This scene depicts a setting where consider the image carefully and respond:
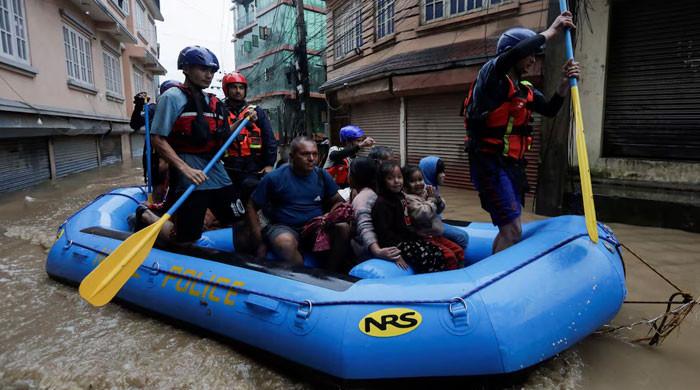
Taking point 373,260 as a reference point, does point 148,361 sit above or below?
below

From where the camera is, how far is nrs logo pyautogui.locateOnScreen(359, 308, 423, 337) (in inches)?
81.7

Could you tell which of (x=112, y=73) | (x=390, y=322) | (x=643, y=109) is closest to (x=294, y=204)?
(x=390, y=322)

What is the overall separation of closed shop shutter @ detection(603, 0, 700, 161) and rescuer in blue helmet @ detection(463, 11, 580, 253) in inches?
133

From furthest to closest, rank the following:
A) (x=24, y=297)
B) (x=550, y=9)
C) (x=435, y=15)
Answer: (x=435, y=15) < (x=550, y=9) < (x=24, y=297)

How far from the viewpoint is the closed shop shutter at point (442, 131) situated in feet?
26.6

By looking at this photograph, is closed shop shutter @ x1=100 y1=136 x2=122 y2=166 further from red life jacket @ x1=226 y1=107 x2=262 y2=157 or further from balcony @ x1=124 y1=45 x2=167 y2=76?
red life jacket @ x1=226 y1=107 x2=262 y2=157

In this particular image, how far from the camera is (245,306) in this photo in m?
2.49

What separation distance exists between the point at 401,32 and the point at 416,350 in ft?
27.8

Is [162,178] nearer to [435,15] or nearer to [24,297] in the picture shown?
[24,297]

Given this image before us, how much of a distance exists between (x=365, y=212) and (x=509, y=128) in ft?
3.45

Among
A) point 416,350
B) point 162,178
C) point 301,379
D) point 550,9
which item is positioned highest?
point 550,9

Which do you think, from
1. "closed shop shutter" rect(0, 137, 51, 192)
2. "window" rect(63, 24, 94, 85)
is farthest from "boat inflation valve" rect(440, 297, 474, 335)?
"window" rect(63, 24, 94, 85)

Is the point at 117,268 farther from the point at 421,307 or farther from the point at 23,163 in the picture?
the point at 23,163

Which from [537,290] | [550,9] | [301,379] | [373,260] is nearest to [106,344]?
[301,379]
